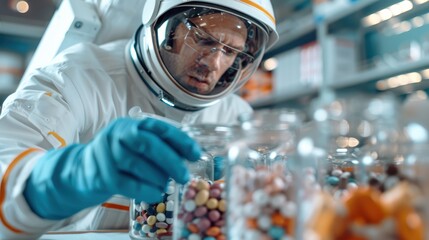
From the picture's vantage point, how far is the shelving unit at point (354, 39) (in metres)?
2.25

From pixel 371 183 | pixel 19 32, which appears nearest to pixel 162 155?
pixel 371 183

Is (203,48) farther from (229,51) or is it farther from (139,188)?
(139,188)

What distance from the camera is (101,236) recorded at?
954mm

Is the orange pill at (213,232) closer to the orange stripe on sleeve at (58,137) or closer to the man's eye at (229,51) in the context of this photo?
the orange stripe on sleeve at (58,137)

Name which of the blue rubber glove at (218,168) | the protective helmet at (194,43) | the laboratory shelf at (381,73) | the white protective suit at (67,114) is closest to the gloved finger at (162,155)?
the blue rubber glove at (218,168)

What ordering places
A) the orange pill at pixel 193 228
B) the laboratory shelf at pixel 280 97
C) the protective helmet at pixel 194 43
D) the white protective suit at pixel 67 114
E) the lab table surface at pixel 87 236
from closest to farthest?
the orange pill at pixel 193 228 < the white protective suit at pixel 67 114 < the lab table surface at pixel 87 236 < the protective helmet at pixel 194 43 < the laboratory shelf at pixel 280 97

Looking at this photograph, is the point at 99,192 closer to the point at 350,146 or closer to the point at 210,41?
the point at 350,146

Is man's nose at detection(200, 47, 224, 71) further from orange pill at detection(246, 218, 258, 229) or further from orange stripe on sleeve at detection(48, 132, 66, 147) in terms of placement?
orange pill at detection(246, 218, 258, 229)

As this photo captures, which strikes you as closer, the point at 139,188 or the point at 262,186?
the point at 262,186

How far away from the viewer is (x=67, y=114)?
103cm

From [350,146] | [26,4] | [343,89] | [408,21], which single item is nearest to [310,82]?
[343,89]

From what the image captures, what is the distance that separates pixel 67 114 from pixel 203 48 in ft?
1.37

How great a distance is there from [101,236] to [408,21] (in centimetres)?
224

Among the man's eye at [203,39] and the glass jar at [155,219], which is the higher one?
the man's eye at [203,39]
